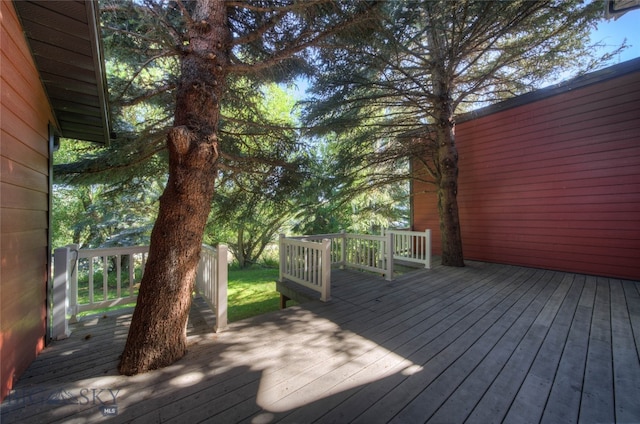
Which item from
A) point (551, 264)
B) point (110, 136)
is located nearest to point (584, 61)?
point (551, 264)

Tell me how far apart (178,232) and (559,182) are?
672 cm

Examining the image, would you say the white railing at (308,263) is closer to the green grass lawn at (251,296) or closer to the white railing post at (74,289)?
the green grass lawn at (251,296)

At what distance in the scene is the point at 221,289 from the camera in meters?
2.61

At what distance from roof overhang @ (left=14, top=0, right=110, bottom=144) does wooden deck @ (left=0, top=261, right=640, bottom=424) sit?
8.11 ft

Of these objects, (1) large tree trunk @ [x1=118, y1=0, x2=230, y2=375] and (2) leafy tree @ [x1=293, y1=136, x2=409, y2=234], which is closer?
(1) large tree trunk @ [x1=118, y1=0, x2=230, y2=375]

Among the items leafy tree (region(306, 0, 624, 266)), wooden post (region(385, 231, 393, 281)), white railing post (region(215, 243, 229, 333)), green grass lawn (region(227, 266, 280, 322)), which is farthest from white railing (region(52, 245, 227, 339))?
leafy tree (region(306, 0, 624, 266))

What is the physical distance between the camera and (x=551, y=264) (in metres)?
5.02

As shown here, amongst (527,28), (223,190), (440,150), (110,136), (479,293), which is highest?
(527,28)

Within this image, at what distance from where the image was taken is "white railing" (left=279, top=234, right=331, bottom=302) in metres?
3.46

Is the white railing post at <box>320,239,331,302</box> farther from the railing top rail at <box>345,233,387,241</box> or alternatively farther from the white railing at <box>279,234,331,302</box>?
the railing top rail at <box>345,233,387,241</box>

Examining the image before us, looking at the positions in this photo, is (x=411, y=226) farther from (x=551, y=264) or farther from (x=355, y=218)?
(x=551, y=264)

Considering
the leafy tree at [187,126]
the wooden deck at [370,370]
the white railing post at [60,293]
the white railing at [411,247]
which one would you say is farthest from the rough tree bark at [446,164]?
the white railing post at [60,293]

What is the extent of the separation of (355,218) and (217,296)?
5.38m

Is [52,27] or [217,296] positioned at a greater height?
[52,27]
